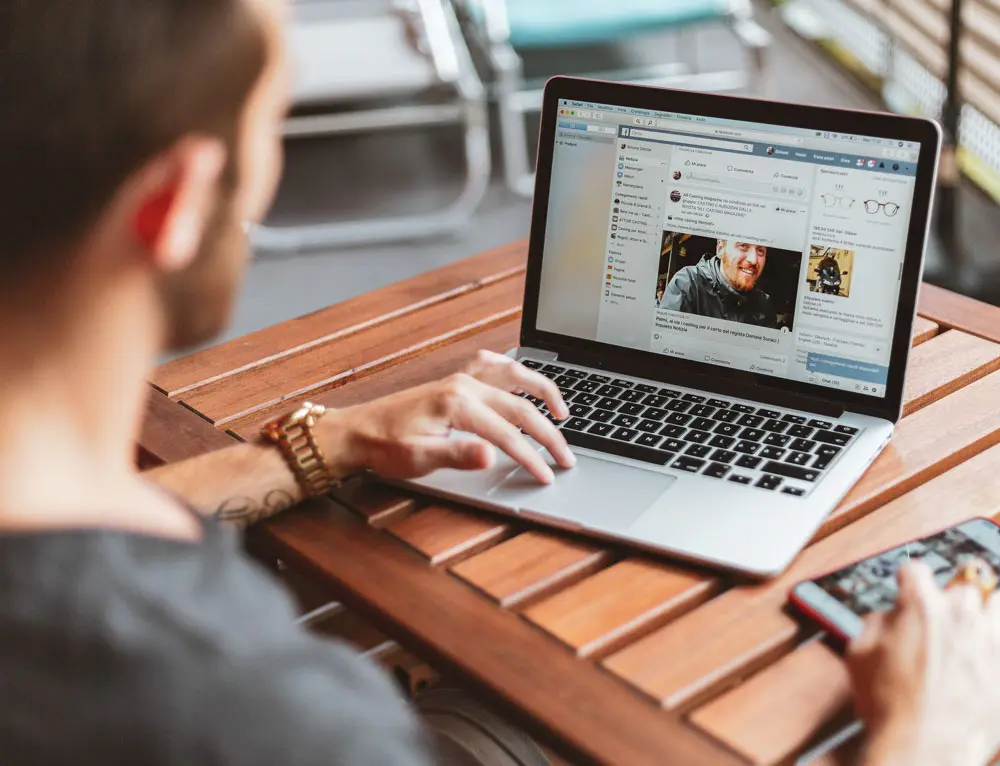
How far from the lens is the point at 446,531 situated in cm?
92

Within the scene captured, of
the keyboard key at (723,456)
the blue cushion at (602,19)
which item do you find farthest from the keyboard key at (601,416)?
the blue cushion at (602,19)

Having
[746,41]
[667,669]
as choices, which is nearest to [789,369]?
[667,669]

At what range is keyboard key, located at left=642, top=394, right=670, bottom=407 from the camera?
1.07m

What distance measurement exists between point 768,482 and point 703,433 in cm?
10

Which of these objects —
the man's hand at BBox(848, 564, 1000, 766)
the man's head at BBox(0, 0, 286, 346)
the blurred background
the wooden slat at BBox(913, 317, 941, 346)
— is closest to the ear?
the man's head at BBox(0, 0, 286, 346)

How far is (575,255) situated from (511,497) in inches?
12.1

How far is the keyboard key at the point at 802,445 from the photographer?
973mm

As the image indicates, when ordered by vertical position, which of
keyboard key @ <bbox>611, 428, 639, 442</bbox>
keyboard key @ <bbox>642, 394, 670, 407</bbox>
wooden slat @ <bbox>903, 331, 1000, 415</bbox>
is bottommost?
keyboard key @ <bbox>611, 428, 639, 442</bbox>

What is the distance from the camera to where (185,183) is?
54cm

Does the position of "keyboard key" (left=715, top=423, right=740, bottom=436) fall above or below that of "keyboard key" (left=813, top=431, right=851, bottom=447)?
below

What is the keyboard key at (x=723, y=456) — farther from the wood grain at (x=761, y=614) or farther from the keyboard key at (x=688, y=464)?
the wood grain at (x=761, y=614)

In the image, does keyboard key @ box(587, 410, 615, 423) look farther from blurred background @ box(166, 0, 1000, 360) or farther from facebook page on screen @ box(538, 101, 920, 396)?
blurred background @ box(166, 0, 1000, 360)

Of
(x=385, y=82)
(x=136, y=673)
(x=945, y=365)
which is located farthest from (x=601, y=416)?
(x=385, y=82)

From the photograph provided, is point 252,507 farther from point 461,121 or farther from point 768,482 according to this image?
point 461,121
